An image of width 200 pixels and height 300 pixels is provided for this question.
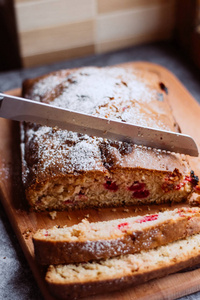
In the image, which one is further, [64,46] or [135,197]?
[64,46]

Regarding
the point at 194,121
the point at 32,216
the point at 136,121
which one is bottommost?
the point at 32,216

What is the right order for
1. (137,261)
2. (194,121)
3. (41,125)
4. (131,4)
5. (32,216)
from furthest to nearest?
(131,4), (194,121), (41,125), (32,216), (137,261)

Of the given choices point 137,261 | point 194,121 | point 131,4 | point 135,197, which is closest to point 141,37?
point 131,4

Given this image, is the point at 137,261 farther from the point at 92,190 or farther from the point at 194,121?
the point at 194,121

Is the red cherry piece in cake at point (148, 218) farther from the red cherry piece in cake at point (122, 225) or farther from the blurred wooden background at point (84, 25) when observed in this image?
the blurred wooden background at point (84, 25)

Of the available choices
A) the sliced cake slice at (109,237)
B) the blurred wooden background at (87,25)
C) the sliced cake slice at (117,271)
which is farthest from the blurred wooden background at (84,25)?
the sliced cake slice at (117,271)

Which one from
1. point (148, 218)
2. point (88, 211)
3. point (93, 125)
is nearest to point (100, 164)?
point (93, 125)
